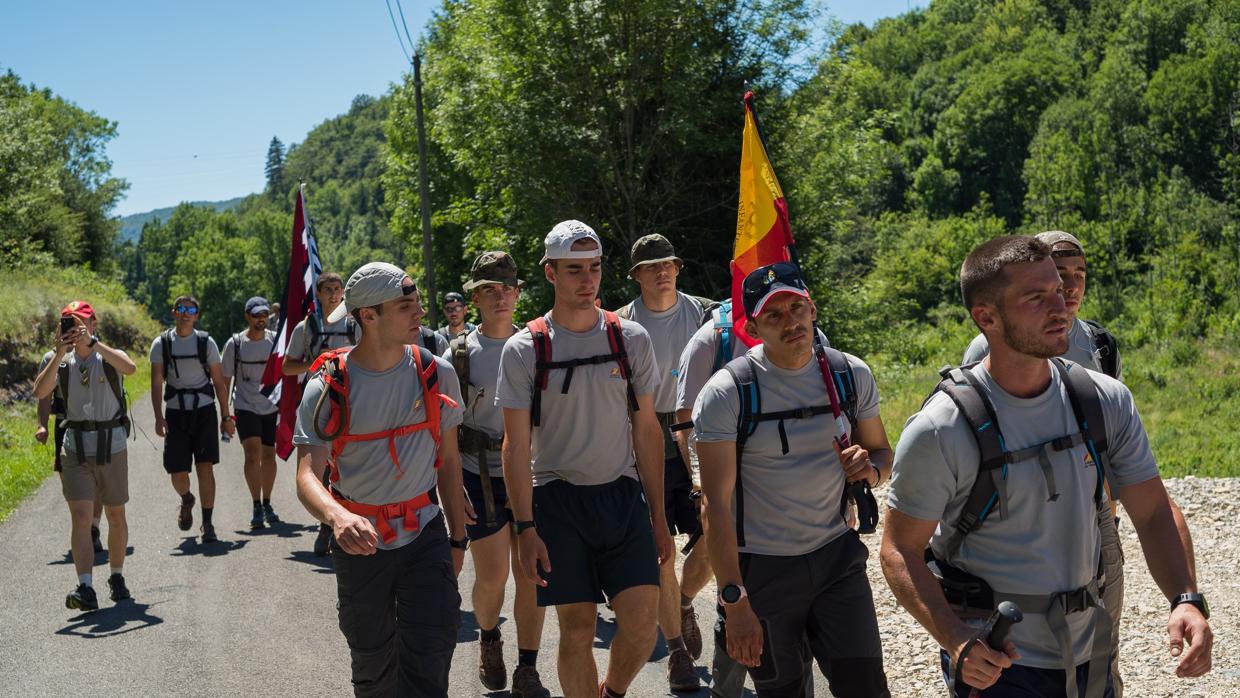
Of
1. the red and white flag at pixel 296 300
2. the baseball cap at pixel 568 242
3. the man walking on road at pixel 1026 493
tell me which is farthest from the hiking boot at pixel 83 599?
the man walking on road at pixel 1026 493

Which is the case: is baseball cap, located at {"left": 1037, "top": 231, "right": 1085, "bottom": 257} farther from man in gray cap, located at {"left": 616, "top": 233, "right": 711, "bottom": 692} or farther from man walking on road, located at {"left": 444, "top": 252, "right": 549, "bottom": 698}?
man walking on road, located at {"left": 444, "top": 252, "right": 549, "bottom": 698}

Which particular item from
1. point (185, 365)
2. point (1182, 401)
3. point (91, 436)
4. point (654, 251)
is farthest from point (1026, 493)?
point (1182, 401)

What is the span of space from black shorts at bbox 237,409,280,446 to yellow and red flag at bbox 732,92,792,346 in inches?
293

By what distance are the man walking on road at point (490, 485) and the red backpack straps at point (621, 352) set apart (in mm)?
1216

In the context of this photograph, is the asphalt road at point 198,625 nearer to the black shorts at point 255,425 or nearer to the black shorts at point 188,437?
the black shorts at point 188,437

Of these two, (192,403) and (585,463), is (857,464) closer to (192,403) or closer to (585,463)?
(585,463)

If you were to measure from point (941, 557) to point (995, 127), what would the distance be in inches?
3535

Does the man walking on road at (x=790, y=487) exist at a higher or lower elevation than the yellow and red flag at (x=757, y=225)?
lower

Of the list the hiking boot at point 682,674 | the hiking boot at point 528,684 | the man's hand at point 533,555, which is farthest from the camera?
the hiking boot at point 682,674

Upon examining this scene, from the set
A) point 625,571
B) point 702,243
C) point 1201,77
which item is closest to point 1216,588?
point 625,571

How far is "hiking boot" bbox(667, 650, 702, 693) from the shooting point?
607 centimetres

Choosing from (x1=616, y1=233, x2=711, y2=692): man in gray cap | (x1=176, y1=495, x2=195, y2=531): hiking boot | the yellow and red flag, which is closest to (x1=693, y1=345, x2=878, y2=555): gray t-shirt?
the yellow and red flag

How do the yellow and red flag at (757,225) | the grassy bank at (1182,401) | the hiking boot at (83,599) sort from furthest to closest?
the grassy bank at (1182,401) < the hiking boot at (83,599) < the yellow and red flag at (757,225)

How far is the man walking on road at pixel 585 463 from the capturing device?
16.4 ft
